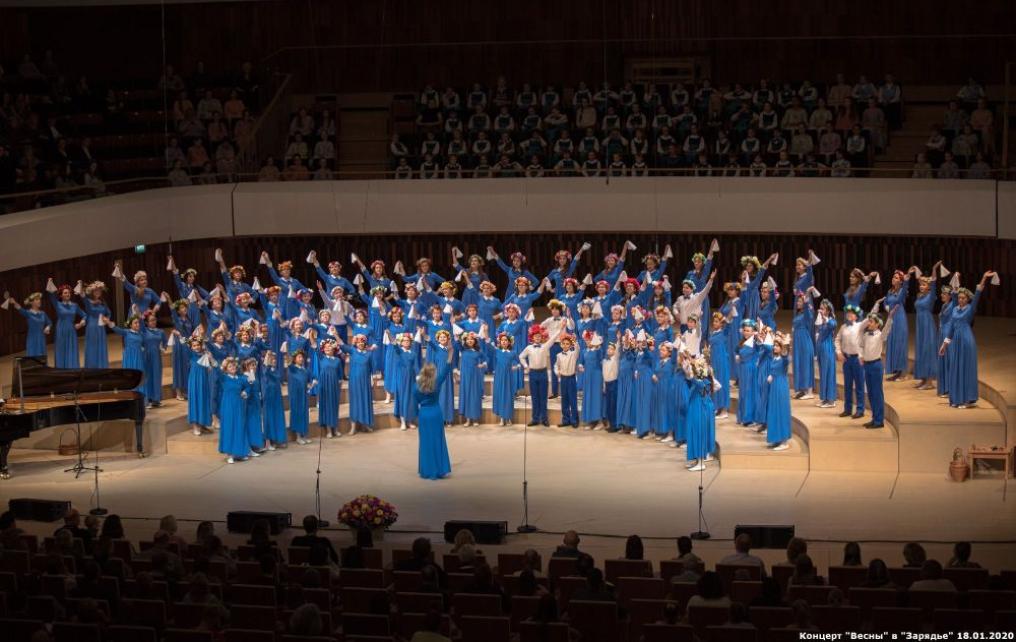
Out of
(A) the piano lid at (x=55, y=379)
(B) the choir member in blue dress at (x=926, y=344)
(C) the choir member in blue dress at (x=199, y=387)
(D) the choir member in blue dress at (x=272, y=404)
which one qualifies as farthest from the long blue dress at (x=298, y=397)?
(B) the choir member in blue dress at (x=926, y=344)

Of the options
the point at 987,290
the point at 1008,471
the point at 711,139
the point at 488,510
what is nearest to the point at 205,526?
the point at 488,510

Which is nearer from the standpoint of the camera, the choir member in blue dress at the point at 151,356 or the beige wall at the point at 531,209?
the choir member in blue dress at the point at 151,356

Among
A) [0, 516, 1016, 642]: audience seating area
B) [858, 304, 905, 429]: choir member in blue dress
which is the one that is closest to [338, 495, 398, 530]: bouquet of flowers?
[0, 516, 1016, 642]: audience seating area

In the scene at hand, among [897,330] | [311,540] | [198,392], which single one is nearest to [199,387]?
[198,392]

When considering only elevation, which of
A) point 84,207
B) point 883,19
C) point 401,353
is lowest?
point 401,353

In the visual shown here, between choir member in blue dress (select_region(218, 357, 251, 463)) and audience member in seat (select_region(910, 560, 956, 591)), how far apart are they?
347 inches

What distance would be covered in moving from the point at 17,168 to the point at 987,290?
13851 millimetres

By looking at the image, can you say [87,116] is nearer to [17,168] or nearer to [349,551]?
[17,168]

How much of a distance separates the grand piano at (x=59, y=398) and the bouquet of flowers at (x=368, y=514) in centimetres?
350

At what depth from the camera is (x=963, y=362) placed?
1689 cm

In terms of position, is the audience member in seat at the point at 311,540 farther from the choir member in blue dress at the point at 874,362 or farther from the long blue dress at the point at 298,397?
the choir member in blue dress at the point at 874,362

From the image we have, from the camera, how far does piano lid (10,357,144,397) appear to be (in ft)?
52.4

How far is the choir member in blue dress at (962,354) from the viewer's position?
16.9 meters

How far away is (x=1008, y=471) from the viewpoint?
51.9 ft
